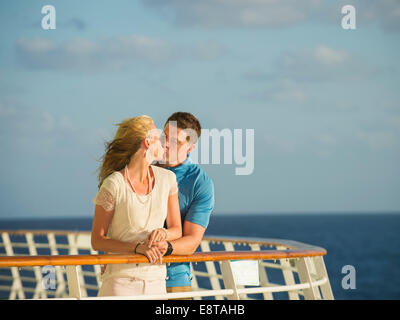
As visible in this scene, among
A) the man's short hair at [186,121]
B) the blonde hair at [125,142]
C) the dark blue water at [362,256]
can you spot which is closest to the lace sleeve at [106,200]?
the blonde hair at [125,142]

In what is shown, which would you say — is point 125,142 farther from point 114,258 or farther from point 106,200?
point 114,258

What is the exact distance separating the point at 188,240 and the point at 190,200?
249 millimetres

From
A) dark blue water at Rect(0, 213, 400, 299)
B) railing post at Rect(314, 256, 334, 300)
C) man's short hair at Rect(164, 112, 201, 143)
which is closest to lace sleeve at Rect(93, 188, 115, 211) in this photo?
man's short hair at Rect(164, 112, 201, 143)

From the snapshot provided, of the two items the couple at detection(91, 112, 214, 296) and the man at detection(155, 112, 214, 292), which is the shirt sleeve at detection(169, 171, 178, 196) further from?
the man at detection(155, 112, 214, 292)

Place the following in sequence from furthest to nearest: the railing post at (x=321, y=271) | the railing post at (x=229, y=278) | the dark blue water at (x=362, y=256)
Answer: the dark blue water at (x=362, y=256) → the railing post at (x=321, y=271) → the railing post at (x=229, y=278)

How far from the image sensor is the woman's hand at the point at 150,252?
9.83ft

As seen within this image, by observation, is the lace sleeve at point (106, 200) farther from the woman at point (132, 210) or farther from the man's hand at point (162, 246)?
the man's hand at point (162, 246)

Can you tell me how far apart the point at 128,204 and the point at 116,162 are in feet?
0.72

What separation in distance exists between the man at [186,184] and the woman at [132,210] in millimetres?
241

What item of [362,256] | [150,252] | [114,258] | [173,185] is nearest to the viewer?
[114,258]

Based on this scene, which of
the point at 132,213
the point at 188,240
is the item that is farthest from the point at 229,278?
the point at 132,213

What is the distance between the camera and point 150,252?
118 inches
